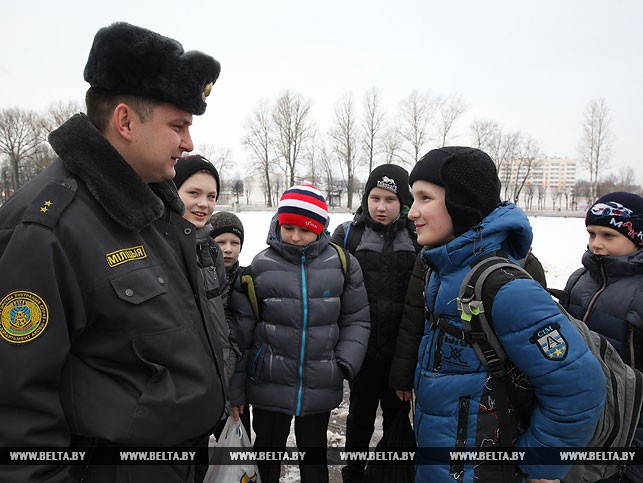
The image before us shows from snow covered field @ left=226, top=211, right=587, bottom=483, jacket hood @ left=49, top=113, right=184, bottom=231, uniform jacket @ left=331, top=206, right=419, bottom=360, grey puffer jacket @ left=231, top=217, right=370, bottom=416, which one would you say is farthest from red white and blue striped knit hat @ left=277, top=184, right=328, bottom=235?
snow covered field @ left=226, top=211, right=587, bottom=483

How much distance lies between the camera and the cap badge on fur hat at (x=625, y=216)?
2.46 metres

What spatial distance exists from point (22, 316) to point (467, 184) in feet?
6.08

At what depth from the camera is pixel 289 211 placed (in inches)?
108

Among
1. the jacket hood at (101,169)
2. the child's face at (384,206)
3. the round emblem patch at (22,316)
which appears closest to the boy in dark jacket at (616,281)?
the child's face at (384,206)

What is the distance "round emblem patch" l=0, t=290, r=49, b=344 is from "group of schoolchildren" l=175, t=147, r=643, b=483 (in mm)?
1330

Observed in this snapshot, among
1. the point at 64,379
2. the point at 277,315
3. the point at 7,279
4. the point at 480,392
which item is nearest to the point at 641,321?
the point at 480,392

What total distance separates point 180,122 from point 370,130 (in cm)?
4899

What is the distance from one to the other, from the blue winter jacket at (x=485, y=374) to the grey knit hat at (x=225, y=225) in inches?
73.7

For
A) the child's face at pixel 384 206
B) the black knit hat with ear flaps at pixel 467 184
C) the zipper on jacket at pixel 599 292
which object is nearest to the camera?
the black knit hat with ear flaps at pixel 467 184

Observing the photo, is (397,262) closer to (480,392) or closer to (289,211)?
(289,211)

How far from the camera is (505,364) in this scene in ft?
5.83

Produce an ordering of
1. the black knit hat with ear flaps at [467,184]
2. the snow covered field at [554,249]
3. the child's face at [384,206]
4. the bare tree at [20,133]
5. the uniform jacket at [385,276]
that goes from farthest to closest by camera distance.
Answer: the bare tree at [20,133]
the snow covered field at [554,249]
the child's face at [384,206]
the uniform jacket at [385,276]
the black knit hat with ear flaps at [467,184]

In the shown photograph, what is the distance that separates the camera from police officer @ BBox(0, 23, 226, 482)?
1080 millimetres

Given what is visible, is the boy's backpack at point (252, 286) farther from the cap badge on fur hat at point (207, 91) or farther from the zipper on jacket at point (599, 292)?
the zipper on jacket at point (599, 292)
